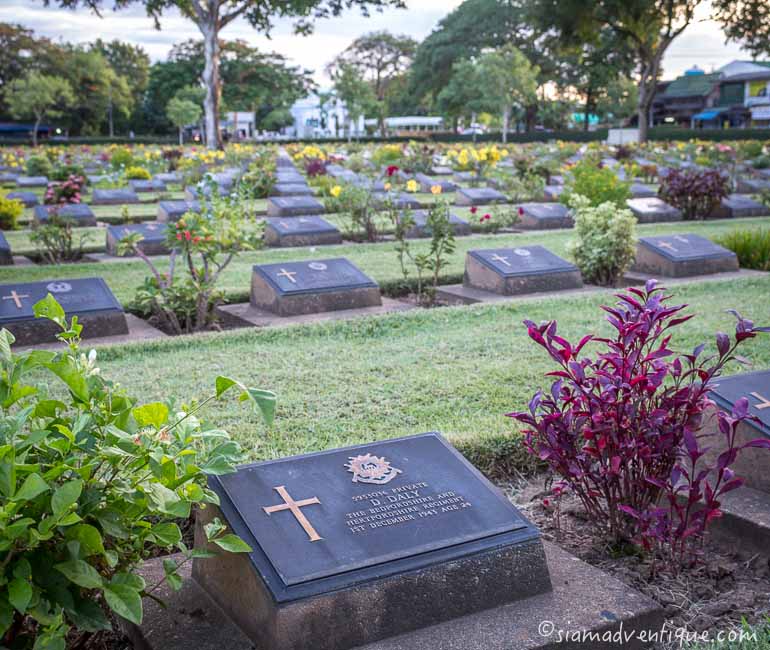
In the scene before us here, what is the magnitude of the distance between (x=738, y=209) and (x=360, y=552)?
12737 millimetres

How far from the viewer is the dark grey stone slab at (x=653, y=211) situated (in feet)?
41.4

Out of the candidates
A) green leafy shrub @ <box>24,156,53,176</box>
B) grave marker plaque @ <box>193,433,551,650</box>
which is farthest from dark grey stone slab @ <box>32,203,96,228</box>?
grave marker plaque @ <box>193,433,551,650</box>

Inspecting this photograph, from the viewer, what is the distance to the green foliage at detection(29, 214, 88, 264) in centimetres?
894

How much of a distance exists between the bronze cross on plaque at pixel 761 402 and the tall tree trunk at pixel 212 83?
2641 cm

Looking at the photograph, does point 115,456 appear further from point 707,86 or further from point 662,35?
point 707,86

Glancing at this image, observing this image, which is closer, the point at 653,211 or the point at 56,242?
the point at 56,242

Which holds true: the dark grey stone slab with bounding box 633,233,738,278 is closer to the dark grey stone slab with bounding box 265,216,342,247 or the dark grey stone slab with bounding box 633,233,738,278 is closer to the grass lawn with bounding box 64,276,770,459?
the grass lawn with bounding box 64,276,770,459

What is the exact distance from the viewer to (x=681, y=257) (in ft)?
26.1

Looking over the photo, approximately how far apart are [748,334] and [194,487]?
164 centimetres

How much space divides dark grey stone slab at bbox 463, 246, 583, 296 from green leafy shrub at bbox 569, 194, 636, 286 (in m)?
0.27

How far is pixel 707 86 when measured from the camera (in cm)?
6712

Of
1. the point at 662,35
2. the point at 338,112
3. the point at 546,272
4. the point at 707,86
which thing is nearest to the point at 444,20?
the point at 338,112

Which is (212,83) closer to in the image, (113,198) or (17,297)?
(113,198)

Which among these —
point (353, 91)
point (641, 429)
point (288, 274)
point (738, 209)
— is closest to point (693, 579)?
point (641, 429)
